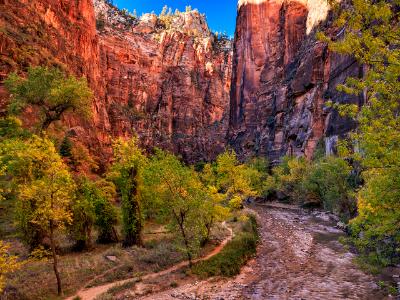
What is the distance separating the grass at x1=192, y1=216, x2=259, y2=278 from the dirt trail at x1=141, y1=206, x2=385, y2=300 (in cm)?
72

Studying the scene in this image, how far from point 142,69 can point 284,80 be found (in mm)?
70954

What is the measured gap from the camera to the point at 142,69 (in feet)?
495

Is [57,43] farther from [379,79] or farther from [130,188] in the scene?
[379,79]

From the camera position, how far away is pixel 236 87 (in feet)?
476

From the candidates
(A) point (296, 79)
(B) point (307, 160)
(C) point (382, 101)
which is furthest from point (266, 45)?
(C) point (382, 101)

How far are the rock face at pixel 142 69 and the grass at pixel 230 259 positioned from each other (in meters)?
38.1

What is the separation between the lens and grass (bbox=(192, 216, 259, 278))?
936 inches

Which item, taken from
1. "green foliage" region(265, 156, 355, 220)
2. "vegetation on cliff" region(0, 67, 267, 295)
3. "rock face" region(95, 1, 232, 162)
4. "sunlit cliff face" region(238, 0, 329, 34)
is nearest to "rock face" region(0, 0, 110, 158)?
"vegetation on cliff" region(0, 67, 267, 295)

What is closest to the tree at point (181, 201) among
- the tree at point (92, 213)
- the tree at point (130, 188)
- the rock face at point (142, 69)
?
the tree at point (130, 188)

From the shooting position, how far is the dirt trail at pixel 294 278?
19.4 meters

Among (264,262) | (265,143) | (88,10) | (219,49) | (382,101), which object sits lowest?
(264,262)

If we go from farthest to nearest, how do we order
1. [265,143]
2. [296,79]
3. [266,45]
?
[266,45] < [265,143] < [296,79]

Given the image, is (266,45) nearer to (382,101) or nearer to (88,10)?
(88,10)

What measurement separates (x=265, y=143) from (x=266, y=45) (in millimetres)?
46072
